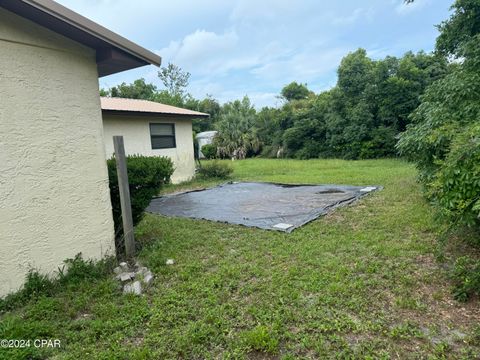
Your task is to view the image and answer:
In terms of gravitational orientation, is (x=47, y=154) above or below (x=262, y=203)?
above

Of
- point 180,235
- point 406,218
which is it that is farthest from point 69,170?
point 406,218

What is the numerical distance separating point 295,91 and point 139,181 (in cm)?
2442

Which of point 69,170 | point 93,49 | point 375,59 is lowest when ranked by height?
point 69,170

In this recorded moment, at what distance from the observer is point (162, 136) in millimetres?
10289

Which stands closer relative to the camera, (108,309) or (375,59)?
(108,309)

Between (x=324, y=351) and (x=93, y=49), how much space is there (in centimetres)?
386

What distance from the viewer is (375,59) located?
16.3 metres

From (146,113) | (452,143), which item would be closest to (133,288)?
(452,143)

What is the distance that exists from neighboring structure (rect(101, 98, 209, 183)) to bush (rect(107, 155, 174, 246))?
476 cm

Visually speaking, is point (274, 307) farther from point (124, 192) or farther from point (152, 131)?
point (152, 131)

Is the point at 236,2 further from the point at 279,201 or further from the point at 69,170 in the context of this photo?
the point at 69,170

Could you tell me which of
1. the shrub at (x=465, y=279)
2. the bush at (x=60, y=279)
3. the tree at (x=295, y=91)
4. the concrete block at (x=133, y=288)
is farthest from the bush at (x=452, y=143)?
the tree at (x=295, y=91)

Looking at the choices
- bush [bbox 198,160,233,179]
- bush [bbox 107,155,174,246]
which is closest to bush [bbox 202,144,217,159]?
bush [bbox 198,160,233,179]

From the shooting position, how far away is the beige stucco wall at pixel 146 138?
Result: 8727mm
